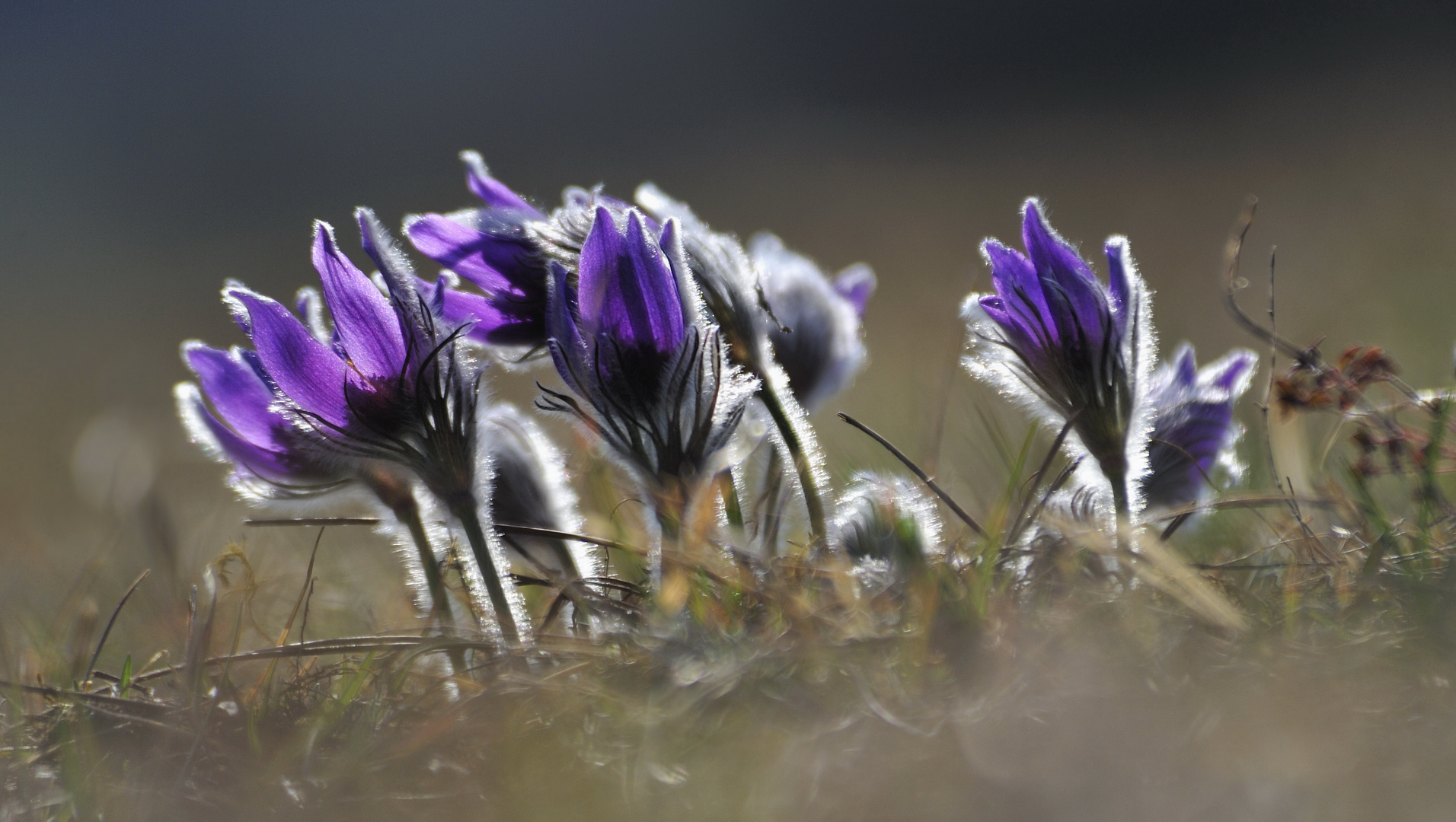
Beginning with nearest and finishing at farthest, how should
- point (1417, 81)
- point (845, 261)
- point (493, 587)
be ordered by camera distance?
point (493, 587) → point (845, 261) → point (1417, 81)

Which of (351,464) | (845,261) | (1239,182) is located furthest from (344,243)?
(351,464)

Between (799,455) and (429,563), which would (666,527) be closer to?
(799,455)

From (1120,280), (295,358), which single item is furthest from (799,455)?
(295,358)

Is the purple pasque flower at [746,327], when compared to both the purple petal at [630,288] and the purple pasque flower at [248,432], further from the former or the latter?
the purple pasque flower at [248,432]

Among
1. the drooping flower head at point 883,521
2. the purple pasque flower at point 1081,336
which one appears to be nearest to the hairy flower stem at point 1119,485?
the purple pasque flower at point 1081,336

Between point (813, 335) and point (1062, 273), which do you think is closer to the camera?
point (1062, 273)

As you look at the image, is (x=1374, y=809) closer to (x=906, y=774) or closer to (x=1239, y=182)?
(x=906, y=774)
